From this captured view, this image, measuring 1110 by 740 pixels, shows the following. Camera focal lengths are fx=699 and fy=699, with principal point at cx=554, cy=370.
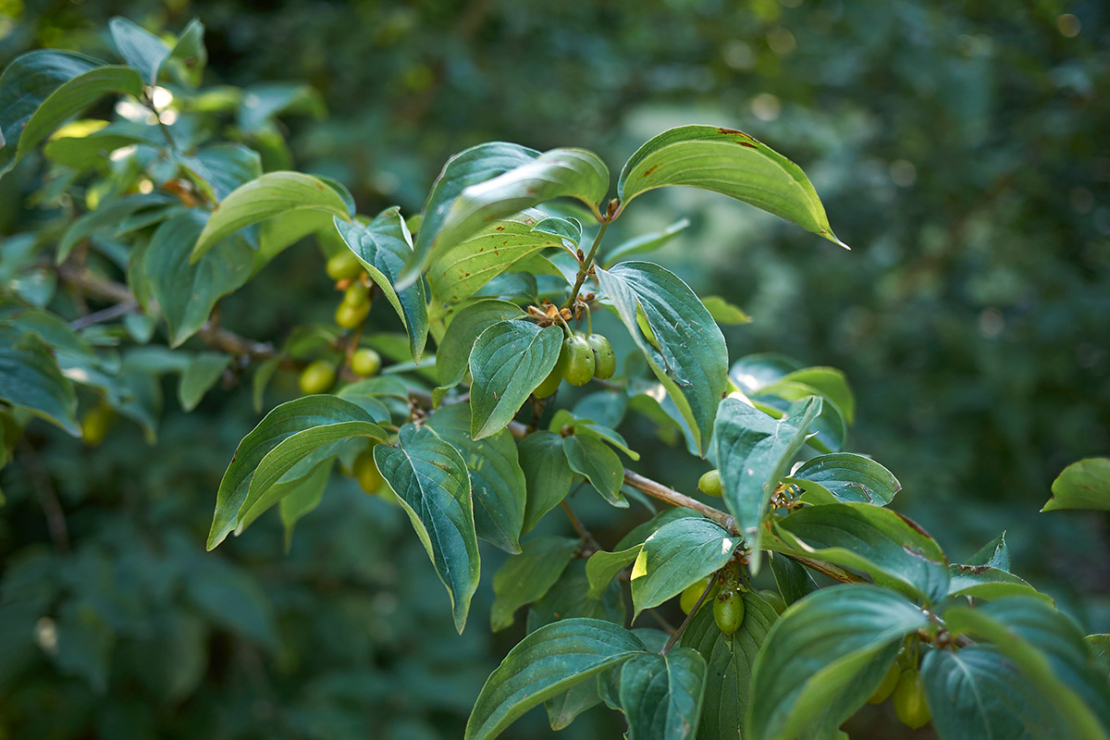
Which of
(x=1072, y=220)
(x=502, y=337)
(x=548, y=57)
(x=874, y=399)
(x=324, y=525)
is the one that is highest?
(x=502, y=337)

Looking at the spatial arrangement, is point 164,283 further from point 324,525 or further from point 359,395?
point 324,525

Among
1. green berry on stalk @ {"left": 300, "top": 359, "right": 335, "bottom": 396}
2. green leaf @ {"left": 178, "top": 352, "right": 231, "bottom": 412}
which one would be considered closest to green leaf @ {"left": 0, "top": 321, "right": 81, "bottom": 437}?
green leaf @ {"left": 178, "top": 352, "right": 231, "bottom": 412}

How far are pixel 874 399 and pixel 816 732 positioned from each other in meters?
2.01

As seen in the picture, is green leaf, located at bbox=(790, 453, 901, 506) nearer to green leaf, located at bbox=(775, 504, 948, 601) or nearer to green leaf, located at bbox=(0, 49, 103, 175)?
green leaf, located at bbox=(775, 504, 948, 601)

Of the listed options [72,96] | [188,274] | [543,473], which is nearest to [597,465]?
[543,473]

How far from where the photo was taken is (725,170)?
48 cm

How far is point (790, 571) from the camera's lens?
0.52m

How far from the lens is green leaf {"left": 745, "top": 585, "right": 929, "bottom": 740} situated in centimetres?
38

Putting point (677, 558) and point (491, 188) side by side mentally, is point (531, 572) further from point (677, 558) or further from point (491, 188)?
point (491, 188)

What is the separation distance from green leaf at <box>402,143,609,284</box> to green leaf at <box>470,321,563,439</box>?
0.10 m

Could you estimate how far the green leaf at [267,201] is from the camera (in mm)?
563

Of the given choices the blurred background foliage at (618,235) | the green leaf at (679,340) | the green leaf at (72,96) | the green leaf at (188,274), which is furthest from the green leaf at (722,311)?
the blurred background foliage at (618,235)

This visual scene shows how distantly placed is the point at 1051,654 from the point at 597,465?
326 millimetres

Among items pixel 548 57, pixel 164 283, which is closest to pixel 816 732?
pixel 164 283
